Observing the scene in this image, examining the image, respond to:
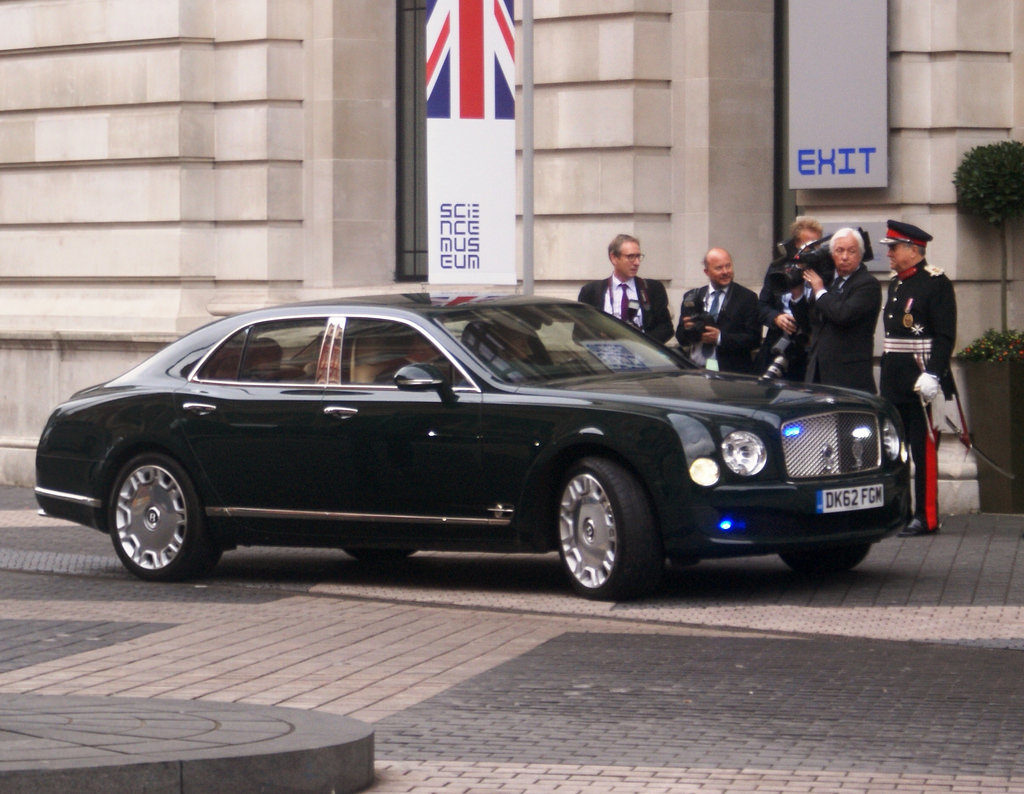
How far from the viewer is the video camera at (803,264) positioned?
12742mm

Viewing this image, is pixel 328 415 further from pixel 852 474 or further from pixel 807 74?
pixel 807 74

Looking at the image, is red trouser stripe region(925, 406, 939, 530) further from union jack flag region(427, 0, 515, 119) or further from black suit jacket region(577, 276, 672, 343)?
union jack flag region(427, 0, 515, 119)

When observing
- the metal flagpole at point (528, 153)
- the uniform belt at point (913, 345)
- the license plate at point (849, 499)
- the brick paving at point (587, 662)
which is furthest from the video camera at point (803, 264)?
the license plate at point (849, 499)

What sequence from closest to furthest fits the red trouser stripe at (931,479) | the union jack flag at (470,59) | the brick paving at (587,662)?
the brick paving at (587,662)
the union jack flag at (470,59)
the red trouser stripe at (931,479)

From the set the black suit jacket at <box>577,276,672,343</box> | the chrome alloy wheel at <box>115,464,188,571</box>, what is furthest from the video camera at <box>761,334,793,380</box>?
the chrome alloy wheel at <box>115,464,188,571</box>

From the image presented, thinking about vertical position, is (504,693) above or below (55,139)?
below

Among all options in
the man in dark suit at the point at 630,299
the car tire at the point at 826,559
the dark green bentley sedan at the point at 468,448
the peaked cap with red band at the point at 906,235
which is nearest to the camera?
the dark green bentley sedan at the point at 468,448

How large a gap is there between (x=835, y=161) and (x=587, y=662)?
7.13 metres

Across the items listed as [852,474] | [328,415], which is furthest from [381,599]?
[852,474]

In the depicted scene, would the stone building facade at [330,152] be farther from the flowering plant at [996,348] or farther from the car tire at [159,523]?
the car tire at [159,523]

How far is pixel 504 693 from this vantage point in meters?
7.55

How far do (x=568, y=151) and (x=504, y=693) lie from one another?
9.11 meters

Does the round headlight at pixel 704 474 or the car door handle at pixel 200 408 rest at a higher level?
the car door handle at pixel 200 408

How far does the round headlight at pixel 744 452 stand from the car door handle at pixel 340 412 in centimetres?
208
